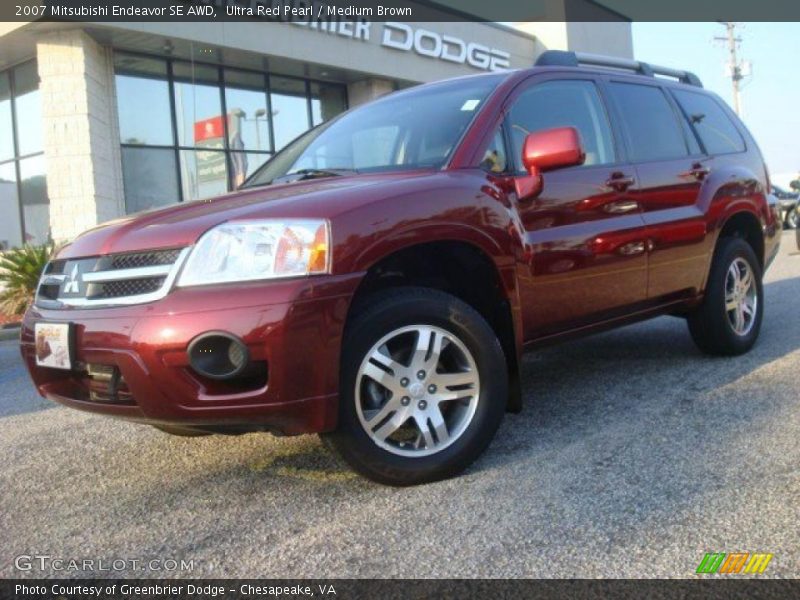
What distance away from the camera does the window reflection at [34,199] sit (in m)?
13.9

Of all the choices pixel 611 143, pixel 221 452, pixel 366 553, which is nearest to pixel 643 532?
pixel 366 553

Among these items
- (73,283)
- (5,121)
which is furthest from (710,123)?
(5,121)

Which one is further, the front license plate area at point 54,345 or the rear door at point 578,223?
the rear door at point 578,223

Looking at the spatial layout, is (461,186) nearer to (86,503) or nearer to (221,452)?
(221,452)

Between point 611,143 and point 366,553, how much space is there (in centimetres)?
271

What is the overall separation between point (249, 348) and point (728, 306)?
11.4 feet

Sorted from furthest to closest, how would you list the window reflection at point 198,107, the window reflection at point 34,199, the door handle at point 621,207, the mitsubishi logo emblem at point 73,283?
the window reflection at point 198,107 → the window reflection at point 34,199 → the door handle at point 621,207 → the mitsubishi logo emblem at point 73,283

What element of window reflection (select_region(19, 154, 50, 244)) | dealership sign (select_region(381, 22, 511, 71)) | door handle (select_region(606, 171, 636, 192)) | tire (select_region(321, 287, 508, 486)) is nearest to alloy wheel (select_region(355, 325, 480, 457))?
tire (select_region(321, 287, 508, 486))

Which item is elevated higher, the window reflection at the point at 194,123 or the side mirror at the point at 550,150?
the window reflection at the point at 194,123

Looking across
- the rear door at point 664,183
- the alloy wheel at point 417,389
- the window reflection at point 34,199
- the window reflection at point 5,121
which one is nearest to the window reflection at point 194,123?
the window reflection at point 34,199

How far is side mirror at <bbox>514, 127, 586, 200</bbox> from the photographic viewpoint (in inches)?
131

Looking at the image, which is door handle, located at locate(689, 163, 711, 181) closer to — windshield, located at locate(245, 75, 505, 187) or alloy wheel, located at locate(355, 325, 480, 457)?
windshield, located at locate(245, 75, 505, 187)

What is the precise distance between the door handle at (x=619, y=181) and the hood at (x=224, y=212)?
1194 millimetres

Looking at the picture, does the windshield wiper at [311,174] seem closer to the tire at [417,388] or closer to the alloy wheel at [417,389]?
the tire at [417,388]
